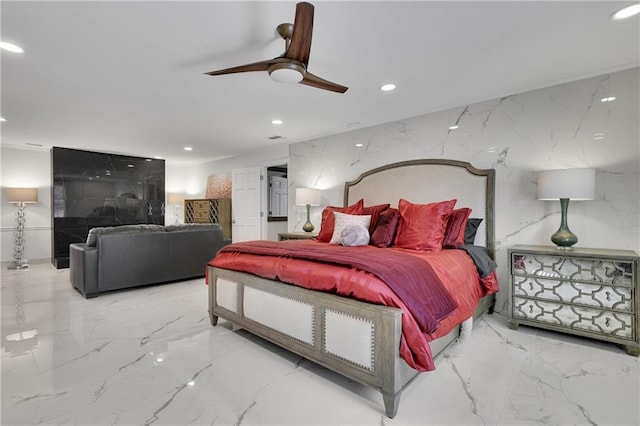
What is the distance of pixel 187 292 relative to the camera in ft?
13.4

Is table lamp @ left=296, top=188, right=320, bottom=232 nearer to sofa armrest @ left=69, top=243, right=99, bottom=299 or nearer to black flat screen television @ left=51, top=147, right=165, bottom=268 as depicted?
sofa armrest @ left=69, top=243, right=99, bottom=299

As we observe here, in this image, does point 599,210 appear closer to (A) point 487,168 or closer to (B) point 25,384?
(A) point 487,168

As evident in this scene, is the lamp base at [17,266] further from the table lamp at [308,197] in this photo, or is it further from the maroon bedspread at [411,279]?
the maroon bedspread at [411,279]

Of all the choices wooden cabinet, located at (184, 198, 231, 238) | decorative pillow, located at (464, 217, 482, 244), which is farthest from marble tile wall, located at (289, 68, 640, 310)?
wooden cabinet, located at (184, 198, 231, 238)

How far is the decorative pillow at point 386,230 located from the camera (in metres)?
3.09

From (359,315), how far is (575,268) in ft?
7.07

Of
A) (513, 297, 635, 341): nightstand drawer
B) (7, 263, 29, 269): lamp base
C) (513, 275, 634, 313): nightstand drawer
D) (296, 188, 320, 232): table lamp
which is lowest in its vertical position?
(7, 263, 29, 269): lamp base

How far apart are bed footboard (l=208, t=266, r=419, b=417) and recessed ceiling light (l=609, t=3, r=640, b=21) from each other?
2.35m

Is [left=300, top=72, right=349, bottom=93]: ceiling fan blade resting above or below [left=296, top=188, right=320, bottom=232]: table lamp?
above

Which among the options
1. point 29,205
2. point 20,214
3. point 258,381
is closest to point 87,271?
point 258,381

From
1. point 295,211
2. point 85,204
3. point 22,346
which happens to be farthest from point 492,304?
point 85,204

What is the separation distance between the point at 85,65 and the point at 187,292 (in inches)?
109

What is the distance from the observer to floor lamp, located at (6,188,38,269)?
18.8ft

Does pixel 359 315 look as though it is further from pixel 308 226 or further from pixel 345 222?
pixel 308 226
